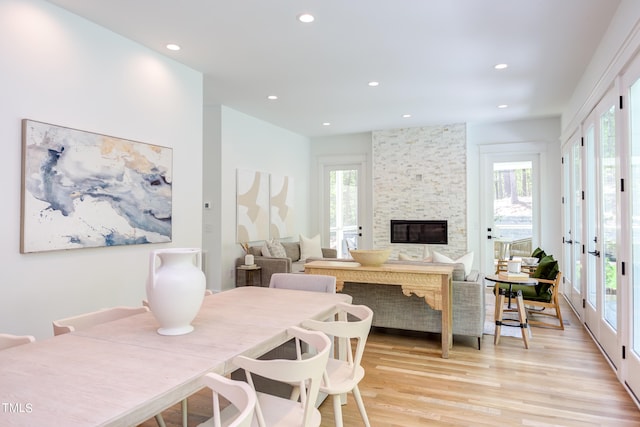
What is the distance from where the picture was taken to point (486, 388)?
2.94 m

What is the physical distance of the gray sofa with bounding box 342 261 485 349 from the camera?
381 centimetres

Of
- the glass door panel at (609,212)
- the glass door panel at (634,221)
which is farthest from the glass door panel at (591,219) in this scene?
the glass door panel at (634,221)

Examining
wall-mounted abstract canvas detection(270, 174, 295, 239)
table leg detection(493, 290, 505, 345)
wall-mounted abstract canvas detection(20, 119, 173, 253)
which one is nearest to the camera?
wall-mounted abstract canvas detection(20, 119, 173, 253)

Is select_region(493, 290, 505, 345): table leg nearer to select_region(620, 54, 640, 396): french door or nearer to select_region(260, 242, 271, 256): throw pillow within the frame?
select_region(620, 54, 640, 396): french door

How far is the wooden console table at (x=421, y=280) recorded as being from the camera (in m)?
3.59

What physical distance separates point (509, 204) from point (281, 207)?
4.08 m

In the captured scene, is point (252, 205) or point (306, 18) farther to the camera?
point (252, 205)

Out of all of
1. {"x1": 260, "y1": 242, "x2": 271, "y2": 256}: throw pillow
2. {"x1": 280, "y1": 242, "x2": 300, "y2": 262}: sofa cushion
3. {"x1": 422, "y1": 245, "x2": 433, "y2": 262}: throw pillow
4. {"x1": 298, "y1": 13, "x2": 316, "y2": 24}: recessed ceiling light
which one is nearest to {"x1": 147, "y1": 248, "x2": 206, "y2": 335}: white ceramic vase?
{"x1": 298, "y1": 13, "x2": 316, "y2": 24}: recessed ceiling light

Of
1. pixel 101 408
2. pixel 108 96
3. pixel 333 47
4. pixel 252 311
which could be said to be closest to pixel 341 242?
pixel 333 47

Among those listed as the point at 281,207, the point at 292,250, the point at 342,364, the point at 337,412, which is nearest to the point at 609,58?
the point at 342,364

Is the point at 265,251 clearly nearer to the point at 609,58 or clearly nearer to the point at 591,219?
the point at 591,219

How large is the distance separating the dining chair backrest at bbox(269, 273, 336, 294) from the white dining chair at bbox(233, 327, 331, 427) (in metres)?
1.00

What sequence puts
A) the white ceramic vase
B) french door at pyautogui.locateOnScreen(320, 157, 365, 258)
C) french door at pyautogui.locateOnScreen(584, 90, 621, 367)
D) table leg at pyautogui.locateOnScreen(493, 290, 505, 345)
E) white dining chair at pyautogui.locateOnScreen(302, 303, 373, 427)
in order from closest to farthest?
the white ceramic vase → white dining chair at pyautogui.locateOnScreen(302, 303, 373, 427) → french door at pyautogui.locateOnScreen(584, 90, 621, 367) → table leg at pyautogui.locateOnScreen(493, 290, 505, 345) → french door at pyautogui.locateOnScreen(320, 157, 365, 258)

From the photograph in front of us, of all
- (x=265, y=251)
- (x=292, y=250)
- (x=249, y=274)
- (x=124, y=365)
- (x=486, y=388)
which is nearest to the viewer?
(x=124, y=365)
